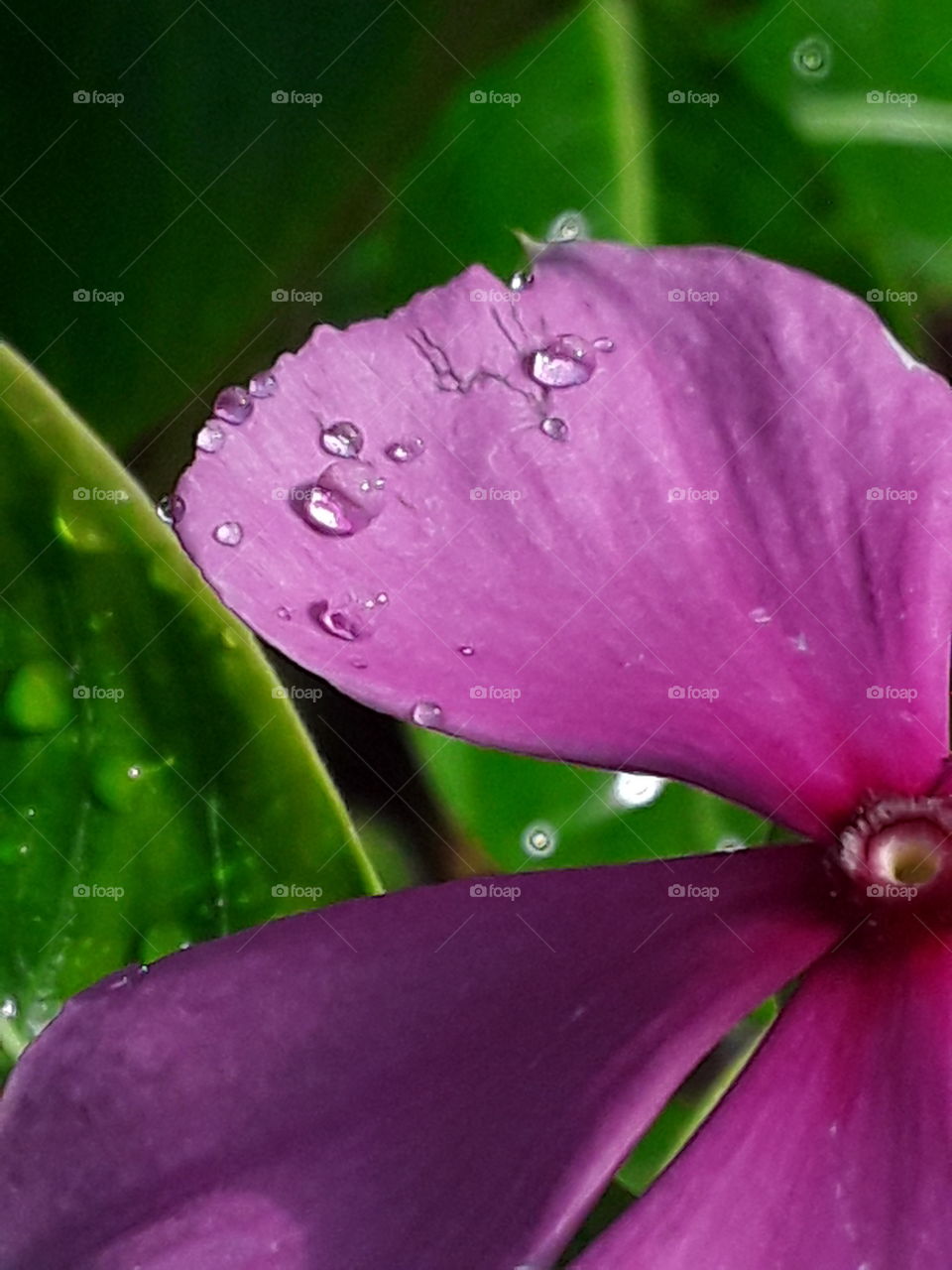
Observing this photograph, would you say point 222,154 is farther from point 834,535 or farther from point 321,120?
point 834,535

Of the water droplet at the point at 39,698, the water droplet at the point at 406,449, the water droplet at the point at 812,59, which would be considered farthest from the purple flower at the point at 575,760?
the water droplet at the point at 812,59

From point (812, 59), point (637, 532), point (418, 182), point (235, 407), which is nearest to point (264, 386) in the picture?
point (235, 407)

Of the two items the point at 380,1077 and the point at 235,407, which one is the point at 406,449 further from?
the point at 380,1077

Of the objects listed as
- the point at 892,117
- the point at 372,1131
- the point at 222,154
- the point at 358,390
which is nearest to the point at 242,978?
the point at 372,1131

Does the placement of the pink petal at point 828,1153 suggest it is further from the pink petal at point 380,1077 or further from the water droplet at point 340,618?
the water droplet at point 340,618

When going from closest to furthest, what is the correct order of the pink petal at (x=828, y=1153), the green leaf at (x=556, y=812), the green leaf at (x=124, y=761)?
the pink petal at (x=828, y=1153), the green leaf at (x=124, y=761), the green leaf at (x=556, y=812)

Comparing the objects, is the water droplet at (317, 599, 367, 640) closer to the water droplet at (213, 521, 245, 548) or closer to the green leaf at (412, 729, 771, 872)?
the water droplet at (213, 521, 245, 548)
